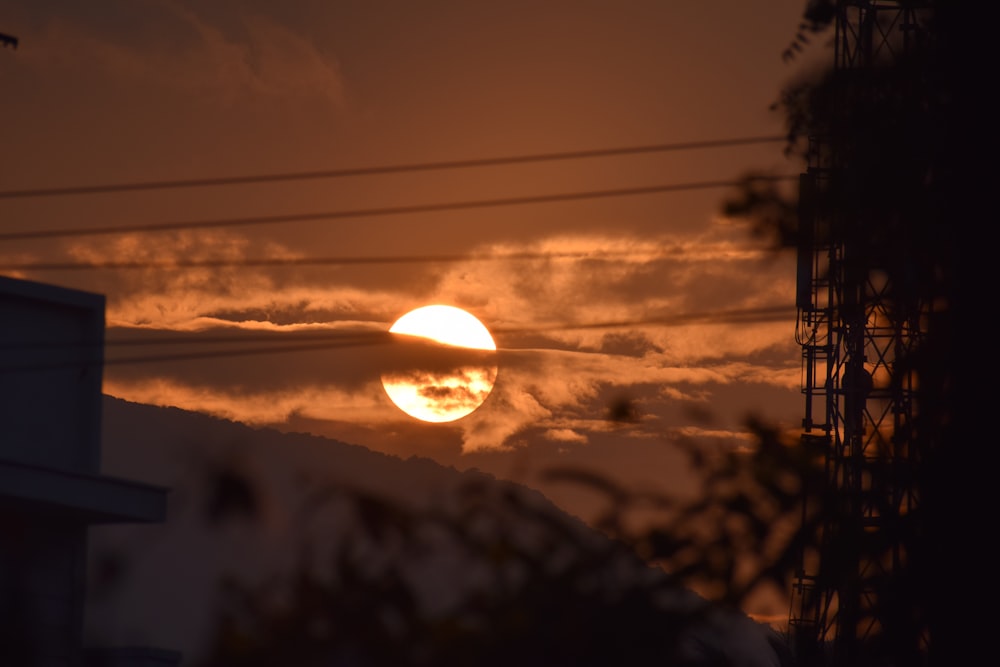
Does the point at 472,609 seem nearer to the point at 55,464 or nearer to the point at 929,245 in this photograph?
the point at 929,245

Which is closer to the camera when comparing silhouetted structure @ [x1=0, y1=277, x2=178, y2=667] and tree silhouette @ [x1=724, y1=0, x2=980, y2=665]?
tree silhouette @ [x1=724, y1=0, x2=980, y2=665]

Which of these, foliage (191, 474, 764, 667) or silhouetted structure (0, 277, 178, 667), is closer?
foliage (191, 474, 764, 667)

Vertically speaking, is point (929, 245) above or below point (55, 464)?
above

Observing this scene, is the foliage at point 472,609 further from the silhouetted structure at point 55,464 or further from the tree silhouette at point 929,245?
the silhouetted structure at point 55,464

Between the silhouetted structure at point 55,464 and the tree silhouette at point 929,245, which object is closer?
the tree silhouette at point 929,245

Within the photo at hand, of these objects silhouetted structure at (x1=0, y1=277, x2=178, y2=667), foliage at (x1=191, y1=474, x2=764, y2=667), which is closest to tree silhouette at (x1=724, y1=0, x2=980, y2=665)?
foliage at (x1=191, y1=474, x2=764, y2=667)

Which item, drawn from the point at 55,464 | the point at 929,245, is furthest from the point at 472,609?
the point at 55,464

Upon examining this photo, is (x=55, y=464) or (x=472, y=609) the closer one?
(x=472, y=609)

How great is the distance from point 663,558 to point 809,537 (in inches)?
38.0

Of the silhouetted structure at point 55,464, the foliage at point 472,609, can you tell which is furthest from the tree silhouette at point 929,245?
the silhouetted structure at point 55,464

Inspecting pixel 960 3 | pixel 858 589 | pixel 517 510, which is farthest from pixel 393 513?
pixel 960 3

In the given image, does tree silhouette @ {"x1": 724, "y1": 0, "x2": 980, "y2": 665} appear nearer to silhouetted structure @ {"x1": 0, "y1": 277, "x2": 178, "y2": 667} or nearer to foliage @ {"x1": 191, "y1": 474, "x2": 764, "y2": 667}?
foliage @ {"x1": 191, "y1": 474, "x2": 764, "y2": 667}

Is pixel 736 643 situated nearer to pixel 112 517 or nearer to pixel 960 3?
pixel 960 3

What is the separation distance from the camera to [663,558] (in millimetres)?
6988
